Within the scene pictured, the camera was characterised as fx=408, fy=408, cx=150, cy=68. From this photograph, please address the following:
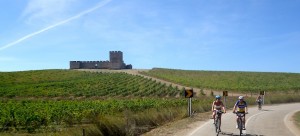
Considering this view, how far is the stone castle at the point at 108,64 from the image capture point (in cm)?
13400

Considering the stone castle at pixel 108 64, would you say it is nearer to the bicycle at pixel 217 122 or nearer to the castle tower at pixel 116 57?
the castle tower at pixel 116 57

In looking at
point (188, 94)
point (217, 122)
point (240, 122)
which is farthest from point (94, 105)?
point (240, 122)

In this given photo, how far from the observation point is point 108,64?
134875 millimetres

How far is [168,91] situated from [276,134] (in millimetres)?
52016

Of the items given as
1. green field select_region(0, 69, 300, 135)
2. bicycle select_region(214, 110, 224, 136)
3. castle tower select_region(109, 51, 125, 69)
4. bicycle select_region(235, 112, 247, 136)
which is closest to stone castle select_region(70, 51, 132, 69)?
castle tower select_region(109, 51, 125, 69)

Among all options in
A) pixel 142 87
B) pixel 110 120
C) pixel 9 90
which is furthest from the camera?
pixel 142 87

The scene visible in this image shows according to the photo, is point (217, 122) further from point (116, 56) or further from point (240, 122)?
point (116, 56)

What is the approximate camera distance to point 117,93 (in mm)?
65062

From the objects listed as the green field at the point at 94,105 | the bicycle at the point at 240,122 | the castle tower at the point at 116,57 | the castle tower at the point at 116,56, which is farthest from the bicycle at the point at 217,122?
the castle tower at the point at 116,56

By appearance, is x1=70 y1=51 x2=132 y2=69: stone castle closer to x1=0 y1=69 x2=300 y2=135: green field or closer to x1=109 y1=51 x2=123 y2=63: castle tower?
x1=109 y1=51 x2=123 y2=63: castle tower

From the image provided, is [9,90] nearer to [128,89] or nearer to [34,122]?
[128,89]

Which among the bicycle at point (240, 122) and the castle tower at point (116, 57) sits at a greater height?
the castle tower at point (116, 57)

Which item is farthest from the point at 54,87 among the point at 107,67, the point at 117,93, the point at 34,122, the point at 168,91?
the point at 107,67

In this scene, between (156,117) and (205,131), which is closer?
(205,131)
